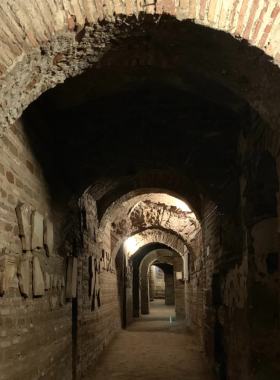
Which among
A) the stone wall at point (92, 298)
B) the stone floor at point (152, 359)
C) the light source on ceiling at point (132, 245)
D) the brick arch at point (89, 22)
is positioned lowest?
the stone floor at point (152, 359)

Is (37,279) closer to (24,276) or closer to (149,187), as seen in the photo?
(24,276)

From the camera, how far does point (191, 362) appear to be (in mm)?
6480

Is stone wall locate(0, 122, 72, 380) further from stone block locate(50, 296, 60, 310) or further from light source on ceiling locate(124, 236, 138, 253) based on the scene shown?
light source on ceiling locate(124, 236, 138, 253)

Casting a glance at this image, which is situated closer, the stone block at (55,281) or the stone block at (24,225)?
the stone block at (24,225)

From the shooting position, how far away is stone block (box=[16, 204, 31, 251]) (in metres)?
3.16

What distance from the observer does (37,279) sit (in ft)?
11.5

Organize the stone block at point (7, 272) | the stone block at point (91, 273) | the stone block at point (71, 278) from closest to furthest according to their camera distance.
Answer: the stone block at point (7, 272)
the stone block at point (71, 278)
the stone block at point (91, 273)

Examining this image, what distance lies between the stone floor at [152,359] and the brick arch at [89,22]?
493 cm

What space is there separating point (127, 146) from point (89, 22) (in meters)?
2.48

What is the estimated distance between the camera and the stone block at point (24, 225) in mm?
3156

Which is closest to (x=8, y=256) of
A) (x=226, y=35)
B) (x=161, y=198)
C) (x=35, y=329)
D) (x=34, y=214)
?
(x=34, y=214)

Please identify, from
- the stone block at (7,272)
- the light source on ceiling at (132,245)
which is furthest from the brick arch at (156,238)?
the stone block at (7,272)

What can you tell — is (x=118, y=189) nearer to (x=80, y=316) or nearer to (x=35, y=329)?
(x=80, y=316)

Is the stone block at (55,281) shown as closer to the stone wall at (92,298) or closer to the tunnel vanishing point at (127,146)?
the tunnel vanishing point at (127,146)
